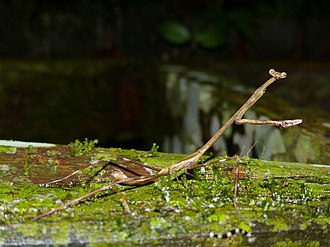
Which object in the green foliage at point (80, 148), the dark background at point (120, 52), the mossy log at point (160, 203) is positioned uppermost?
the dark background at point (120, 52)

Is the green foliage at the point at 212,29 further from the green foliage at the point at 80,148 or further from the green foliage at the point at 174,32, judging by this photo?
the green foliage at the point at 80,148

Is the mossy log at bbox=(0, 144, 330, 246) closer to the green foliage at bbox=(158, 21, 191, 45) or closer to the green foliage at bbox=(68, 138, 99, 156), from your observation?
the green foliage at bbox=(68, 138, 99, 156)

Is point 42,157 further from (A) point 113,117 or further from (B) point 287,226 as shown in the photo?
(A) point 113,117

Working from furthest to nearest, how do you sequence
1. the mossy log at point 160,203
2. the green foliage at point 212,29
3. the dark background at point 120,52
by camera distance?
1. the green foliage at point 212,29
2. the dark background at point 120,52
3. the mossy log at point 160,203

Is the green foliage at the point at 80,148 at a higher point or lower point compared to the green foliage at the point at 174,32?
lower

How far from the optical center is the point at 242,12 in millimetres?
4621

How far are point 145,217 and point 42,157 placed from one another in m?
0.35

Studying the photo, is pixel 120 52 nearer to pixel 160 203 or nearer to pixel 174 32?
pixel 174 32

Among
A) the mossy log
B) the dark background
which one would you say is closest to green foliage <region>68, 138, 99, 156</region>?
the mossy log

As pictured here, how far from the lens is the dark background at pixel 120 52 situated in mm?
4008

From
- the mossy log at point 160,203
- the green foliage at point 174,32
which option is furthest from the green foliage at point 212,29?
the mossy log at point 160,203

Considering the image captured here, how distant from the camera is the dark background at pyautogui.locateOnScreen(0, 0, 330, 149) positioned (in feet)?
13.1

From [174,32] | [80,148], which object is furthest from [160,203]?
[174,32]

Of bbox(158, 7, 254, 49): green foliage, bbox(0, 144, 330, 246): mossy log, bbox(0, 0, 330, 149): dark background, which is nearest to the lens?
bbox(0, 144, 330, 246): mossy log
